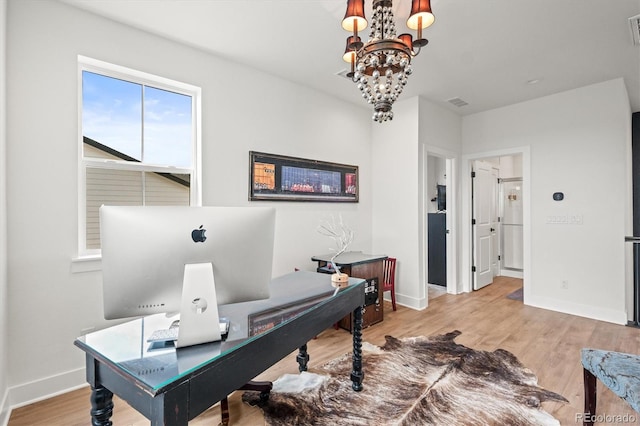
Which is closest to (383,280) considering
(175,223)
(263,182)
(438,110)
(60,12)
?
(263,182)

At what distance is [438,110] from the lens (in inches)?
177

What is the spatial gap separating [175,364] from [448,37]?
3.07 m

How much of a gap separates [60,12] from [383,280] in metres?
3.88

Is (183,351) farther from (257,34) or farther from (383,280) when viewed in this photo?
(383,280)

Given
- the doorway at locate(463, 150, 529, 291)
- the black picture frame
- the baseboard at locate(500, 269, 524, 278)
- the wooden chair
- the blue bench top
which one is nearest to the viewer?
the blue bench top

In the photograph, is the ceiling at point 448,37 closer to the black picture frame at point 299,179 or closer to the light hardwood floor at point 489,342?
the black picture frame at point 299,179

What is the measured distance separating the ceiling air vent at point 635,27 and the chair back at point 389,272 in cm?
305

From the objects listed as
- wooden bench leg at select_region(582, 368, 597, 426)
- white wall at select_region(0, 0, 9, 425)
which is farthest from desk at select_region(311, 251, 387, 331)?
white wall at select_region(0, 0, 9, 425)

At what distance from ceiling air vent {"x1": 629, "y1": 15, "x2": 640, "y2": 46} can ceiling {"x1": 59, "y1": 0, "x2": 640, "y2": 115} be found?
1.3 inches

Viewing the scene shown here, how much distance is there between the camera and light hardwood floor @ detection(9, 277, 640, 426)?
1.99 metres

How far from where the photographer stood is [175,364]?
1.03 meters

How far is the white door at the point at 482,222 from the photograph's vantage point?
196 inches

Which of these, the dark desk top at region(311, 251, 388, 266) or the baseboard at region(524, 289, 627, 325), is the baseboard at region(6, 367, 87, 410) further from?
the baseboard at region(524, 289, 627, 325)

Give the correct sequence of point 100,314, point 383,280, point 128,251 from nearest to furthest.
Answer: point 128,251
point 100,314
point 383,280
